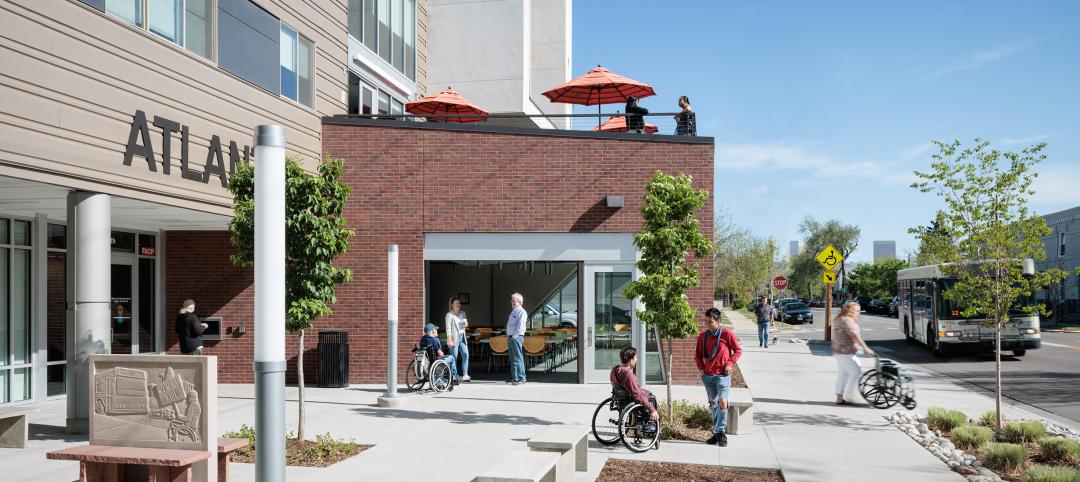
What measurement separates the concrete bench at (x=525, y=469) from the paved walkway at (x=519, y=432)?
1.16 meters

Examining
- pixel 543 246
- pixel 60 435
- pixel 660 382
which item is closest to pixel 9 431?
pixel 60 435

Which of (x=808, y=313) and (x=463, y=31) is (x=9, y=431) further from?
(x=808, y=313)

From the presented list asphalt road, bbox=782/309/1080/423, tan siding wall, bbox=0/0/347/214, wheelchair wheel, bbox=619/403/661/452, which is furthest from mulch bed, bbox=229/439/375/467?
asphalt road, bbox=782/309/1080/423

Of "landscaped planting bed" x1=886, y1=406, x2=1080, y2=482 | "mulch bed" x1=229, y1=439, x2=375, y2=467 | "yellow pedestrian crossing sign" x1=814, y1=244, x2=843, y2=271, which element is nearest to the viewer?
"landscaped planting bed" x1=886, y1=406, x2=1080, y2=482

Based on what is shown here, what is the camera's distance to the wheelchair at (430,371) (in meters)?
15.5

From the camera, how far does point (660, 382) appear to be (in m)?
16.4

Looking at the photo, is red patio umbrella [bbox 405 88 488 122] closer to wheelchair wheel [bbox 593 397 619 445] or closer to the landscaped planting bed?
wheelchair wheel [bbox 593 397 619 445]

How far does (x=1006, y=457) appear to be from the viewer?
359 inches

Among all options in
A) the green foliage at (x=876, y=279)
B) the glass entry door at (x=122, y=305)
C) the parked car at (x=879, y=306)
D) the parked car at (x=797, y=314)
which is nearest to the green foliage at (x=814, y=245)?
the green foliage at (x=876, y=279)

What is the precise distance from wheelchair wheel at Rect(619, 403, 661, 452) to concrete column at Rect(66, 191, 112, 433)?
6.81 m

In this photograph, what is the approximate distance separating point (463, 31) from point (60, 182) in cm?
1987

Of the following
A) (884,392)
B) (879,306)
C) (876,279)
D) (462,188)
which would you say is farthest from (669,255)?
(876,279)

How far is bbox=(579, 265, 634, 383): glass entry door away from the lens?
1684 cm

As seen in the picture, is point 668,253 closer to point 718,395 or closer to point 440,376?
point 718,395
